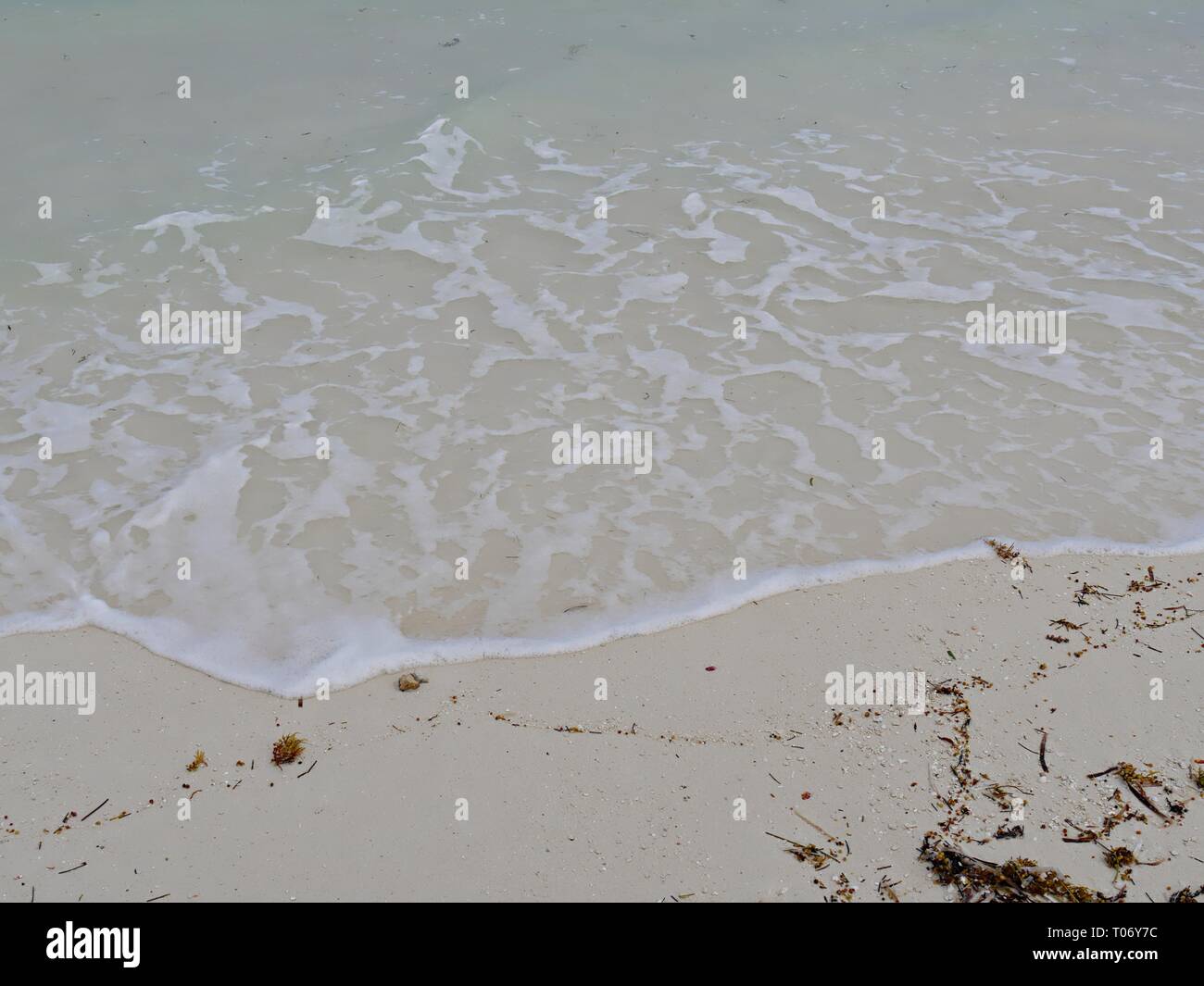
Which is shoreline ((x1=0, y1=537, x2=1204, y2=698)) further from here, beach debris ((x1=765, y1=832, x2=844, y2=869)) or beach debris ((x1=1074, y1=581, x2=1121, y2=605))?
beach debris ((x1=765, y1=832, x2=844, y2=869))

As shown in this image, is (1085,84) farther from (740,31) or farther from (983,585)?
(983,585)

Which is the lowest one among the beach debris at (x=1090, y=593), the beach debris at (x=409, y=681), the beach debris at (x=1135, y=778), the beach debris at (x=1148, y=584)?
the beach debris at (x=409, y=681)

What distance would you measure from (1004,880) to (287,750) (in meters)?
2.88

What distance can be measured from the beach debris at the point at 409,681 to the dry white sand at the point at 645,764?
39mm

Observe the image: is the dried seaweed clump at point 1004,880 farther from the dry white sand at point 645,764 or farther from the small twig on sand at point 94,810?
the small twig on sand at point 94,810

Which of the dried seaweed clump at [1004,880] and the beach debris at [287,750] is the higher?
the dried seaweed clump at [1004,880]

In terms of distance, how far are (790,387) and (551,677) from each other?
295 centimetres

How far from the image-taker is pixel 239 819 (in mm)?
3826

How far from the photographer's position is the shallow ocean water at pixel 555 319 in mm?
5184

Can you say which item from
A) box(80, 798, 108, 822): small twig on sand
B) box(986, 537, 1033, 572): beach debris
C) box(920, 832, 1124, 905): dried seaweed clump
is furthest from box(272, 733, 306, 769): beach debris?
box(986, 537, 1033, 572): beach debris

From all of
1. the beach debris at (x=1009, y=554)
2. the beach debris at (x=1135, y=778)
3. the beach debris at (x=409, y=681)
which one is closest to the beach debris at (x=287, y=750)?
the beach debris at (x=409, y=681)

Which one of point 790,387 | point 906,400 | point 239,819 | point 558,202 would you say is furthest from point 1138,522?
point 558,202

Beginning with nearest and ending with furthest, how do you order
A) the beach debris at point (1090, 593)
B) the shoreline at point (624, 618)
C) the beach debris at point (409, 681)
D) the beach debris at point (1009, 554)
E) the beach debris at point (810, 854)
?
the beach debris at point (810, 854), the beach debris at point (409, 681), the shoreline at point (624, 618), the beach debris at point (1090, 593), the beach debris at point (1009, 554)

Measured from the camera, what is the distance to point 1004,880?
11.4 feet
